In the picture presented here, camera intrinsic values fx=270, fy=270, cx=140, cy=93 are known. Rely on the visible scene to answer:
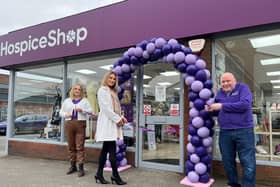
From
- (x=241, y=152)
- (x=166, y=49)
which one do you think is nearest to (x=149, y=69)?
(x=166, y=49)

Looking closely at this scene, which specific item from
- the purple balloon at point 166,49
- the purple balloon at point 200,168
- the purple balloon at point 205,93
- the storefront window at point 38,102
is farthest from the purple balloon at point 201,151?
the storefront window at point 38,102

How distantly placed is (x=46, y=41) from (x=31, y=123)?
230cm

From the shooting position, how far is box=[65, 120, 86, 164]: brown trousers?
477 cm

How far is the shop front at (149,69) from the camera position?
432 cm

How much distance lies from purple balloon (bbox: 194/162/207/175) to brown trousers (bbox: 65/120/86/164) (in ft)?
6.57

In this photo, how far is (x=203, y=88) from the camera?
13.1 feet

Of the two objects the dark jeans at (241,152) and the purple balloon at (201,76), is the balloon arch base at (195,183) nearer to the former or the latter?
the dark jeans at (241,152)

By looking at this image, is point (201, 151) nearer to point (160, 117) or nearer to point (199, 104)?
point (199, 104)

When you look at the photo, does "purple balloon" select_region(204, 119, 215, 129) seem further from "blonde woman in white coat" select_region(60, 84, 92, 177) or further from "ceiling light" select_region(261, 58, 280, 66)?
"blonde woman in white coat" select_region(60, 84, 92, 177)

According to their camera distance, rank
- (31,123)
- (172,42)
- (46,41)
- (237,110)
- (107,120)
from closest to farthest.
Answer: (237,110) < (107,120) < (172,42) < (46,41) < (31,123)

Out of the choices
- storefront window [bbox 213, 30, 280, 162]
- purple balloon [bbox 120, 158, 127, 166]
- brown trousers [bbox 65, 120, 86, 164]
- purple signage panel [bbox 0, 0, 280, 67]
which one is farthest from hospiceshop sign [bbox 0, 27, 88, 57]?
storefront window [bbox 213, 30, 280, 162]

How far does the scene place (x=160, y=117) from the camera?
4980 millimetres

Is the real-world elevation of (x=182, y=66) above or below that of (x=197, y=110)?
above

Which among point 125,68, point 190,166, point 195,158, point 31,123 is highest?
point 125,68
